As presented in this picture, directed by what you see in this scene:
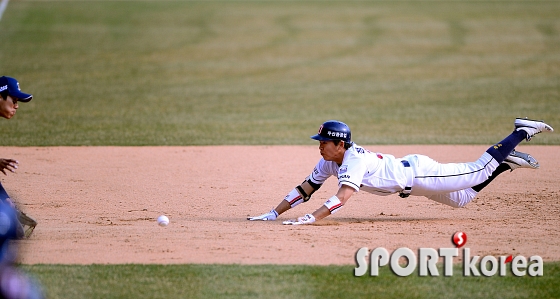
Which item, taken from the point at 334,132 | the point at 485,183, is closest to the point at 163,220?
the point at 334,132

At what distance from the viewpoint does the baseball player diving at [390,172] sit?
26.6ft

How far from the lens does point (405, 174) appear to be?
843 centimetres

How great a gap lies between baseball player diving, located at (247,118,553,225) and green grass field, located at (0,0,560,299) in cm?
157

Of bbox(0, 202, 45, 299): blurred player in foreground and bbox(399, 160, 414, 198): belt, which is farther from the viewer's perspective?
bbox(399, 160, 414, 198): belt

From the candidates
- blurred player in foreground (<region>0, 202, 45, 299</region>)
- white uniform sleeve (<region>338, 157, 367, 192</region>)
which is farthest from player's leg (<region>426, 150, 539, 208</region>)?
blurred player in foreground (<region>0, 202, 45, 299</region>)

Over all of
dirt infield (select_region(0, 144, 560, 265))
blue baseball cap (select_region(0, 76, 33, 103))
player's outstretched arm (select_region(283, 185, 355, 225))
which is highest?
blue baseball cap (select_region(0, 76, 33, 103))

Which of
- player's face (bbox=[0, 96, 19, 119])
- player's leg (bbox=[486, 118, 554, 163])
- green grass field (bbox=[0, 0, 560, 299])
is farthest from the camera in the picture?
player's leg (bbox=[486, 118, 554, 163])

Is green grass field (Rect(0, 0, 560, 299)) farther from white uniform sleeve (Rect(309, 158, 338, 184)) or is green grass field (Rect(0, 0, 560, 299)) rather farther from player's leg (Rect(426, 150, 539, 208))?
player's leg (Rect(426, 150, 539, 208))

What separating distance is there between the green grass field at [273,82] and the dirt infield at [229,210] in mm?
533

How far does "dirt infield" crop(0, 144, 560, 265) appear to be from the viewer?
24.3 feet

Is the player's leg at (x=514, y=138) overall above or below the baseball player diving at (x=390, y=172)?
above

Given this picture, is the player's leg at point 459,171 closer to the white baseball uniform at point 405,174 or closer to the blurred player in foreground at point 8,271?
the white baseball uniform at point 405,174

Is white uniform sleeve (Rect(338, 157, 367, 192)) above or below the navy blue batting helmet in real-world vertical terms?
below

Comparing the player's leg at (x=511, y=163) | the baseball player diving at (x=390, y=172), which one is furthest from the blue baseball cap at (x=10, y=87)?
the player's leg at (x=511, y=163)
